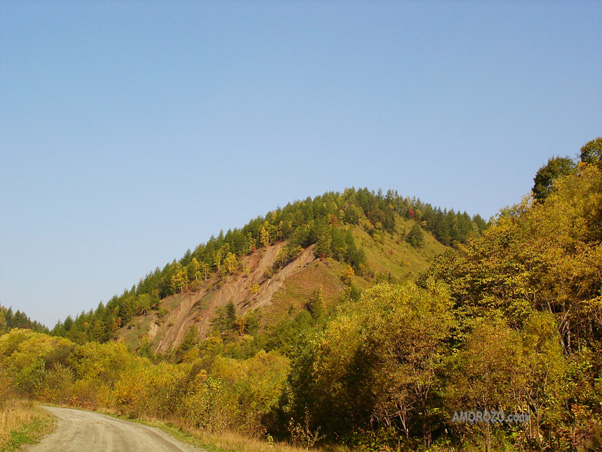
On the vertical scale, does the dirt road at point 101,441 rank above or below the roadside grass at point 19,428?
below

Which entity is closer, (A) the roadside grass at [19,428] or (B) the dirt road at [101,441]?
(A) the roadside grass at [19,428]

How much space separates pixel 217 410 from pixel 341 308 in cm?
3805

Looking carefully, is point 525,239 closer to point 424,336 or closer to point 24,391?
point 424,336

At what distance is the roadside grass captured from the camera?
1772 centimetres

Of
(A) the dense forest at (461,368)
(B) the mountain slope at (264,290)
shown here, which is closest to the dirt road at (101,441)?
(A) the dense forest at (461,368)

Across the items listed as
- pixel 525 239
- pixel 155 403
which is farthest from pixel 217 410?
pixel 525 239

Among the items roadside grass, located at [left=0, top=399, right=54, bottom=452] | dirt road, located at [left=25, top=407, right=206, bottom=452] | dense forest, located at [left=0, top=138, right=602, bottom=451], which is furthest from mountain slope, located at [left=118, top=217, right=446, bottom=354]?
dirt road, located at [left=25, top=407, right=206, bottom=452]

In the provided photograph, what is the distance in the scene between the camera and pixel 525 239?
38625 mm

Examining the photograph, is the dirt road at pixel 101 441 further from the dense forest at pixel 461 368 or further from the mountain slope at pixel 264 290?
the mountain slope at pixel 264 290

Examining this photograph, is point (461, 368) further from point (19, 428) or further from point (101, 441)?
point (19, 428)

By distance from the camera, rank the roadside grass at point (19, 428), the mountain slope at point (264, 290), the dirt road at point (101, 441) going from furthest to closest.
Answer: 1. the mountain slope at point (264, 290)
2. the dirt road at point (101, 441)
3. the roadside grass at point (19, 428)

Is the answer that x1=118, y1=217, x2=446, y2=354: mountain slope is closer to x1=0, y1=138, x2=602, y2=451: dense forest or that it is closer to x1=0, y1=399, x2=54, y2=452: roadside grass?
x1=0, y1=138, x2=602, y2=451: dense forest

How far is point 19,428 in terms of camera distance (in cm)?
2130

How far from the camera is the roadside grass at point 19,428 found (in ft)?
58.1
